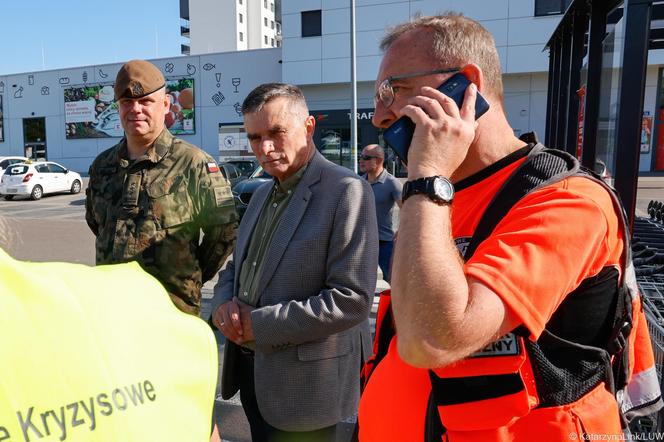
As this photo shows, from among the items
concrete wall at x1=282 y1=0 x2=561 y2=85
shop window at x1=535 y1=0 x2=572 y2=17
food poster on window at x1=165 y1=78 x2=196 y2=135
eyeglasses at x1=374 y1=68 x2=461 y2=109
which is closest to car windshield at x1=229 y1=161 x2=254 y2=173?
concrete wall at x1=282 y1=0 x2=561 y2=85

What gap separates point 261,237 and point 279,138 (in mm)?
467

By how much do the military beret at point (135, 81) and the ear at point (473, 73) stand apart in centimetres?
189

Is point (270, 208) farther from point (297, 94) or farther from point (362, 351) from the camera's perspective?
point (362, 351)

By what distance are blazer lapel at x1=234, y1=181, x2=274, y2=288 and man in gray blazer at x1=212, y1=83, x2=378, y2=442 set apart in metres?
0.06

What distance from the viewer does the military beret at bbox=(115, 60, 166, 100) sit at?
2686 mm

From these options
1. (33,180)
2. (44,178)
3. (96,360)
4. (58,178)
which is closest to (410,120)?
(96,360)

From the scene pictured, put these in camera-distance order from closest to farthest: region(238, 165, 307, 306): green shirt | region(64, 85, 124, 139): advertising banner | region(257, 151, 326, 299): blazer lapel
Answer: region(257, 151, 326, 299): blazer lapel < region(238, 165, 307, 306): green shirt < region(64, 85, 124, 139): advertising banner

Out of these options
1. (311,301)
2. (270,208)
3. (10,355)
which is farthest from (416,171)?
(270,208)

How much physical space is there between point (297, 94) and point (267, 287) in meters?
0.95

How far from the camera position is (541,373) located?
1146mm

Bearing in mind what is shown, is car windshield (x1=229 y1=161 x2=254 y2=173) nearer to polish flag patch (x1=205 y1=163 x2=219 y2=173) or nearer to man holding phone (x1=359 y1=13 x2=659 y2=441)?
polish flag patch (x1=205 y1=163 x2=219 y2=173)

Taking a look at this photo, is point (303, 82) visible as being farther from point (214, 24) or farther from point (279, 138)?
point (214, 24)

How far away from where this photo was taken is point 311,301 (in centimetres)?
204

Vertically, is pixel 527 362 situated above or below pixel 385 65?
below
